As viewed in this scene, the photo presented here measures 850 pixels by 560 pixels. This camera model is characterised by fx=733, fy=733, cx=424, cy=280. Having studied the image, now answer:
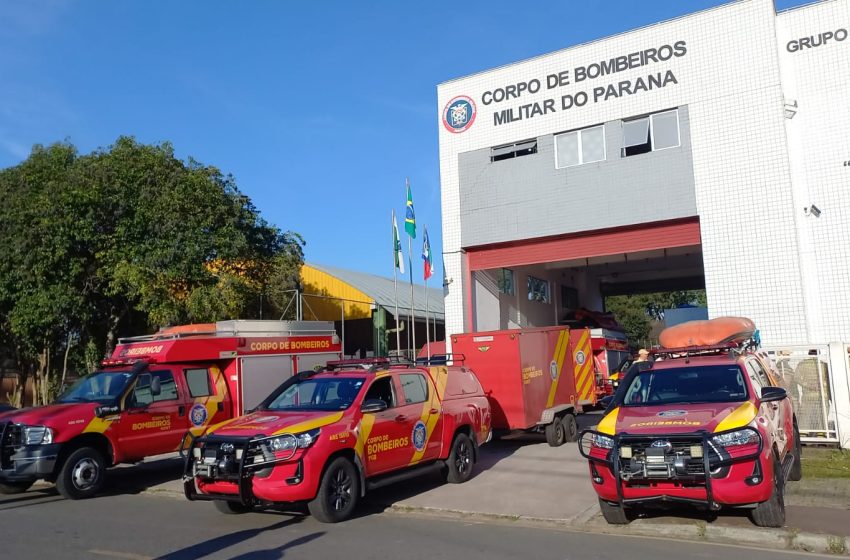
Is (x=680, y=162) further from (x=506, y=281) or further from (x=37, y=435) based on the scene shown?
(x=37, y=435)

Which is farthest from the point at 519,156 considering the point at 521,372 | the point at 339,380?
the point at 339,380

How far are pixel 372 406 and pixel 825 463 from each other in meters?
6.84

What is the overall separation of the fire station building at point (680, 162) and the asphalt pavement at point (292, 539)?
32.4 ft

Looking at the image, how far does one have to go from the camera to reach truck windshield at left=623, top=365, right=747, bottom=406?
7.95 metres

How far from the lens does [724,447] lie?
684cm

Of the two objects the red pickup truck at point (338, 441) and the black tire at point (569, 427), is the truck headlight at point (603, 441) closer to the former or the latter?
the red pickup truck at point (338, 441)

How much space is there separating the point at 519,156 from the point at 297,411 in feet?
37.5

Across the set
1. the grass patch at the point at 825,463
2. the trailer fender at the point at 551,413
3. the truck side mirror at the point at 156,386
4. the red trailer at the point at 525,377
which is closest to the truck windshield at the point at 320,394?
the truck side mirror at the point at 156,386

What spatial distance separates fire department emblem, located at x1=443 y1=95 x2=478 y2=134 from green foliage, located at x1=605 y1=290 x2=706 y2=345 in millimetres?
37896

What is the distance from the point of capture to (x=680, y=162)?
1675cm

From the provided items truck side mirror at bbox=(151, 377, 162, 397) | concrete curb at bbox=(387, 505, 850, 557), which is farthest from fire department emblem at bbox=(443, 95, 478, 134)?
concrete curb at bbox=(387, 505, 850, 557)

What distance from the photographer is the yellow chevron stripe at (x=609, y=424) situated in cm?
749

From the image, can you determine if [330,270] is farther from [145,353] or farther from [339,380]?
[339,380]

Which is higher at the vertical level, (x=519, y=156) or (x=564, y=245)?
(x=519, y=156)
